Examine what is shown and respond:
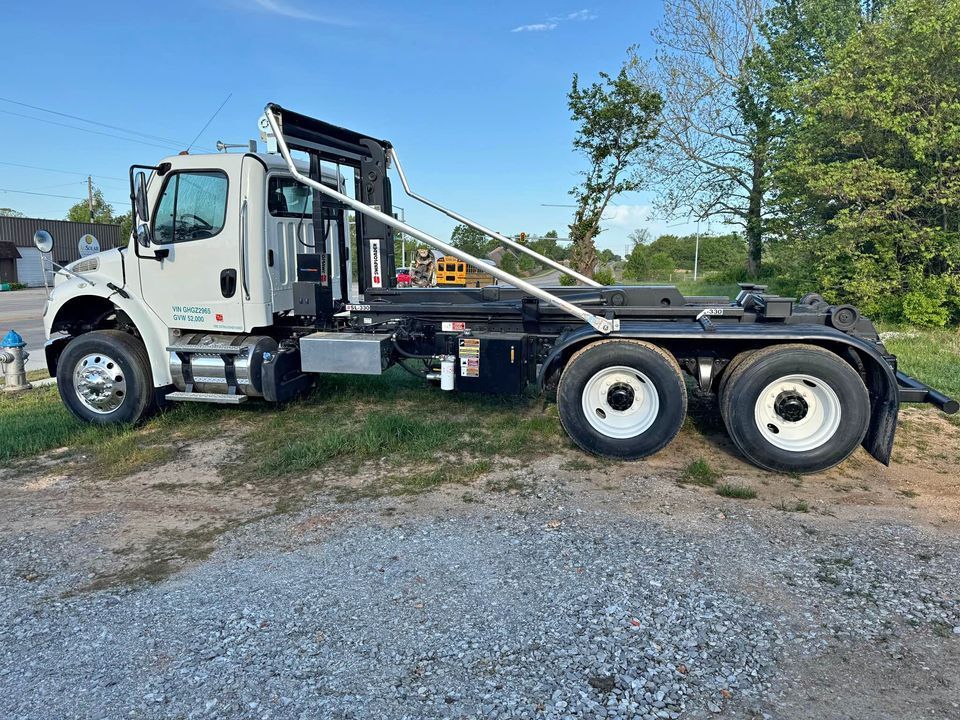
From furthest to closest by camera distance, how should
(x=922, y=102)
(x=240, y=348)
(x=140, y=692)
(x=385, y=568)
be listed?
(x=922, y=102) → (x=240, y=348) → (x=385, y=568) → (x=140, y=692)

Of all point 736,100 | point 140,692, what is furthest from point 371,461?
point 736,100

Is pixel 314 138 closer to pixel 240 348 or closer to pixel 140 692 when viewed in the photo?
pixel 240 348

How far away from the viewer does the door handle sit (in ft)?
21.5

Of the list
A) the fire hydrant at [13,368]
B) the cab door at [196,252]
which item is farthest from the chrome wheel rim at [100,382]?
the fire hydrant at [13,368]

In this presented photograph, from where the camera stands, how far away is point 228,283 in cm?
659

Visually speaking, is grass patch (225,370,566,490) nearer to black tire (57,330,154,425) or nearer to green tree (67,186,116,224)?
black tire (57,330,154,425)

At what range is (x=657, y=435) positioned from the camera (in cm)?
548

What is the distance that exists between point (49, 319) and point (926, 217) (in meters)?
14.8

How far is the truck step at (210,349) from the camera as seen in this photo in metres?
6.60

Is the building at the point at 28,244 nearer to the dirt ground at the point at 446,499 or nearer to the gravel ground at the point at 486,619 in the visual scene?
the dirt ground at the point at 446,499

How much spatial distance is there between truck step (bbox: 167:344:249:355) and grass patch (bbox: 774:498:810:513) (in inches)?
203

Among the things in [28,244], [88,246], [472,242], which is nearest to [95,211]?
[28,244]

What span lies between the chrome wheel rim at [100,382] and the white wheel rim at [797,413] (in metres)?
6.30

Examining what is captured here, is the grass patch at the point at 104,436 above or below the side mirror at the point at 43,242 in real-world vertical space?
below
